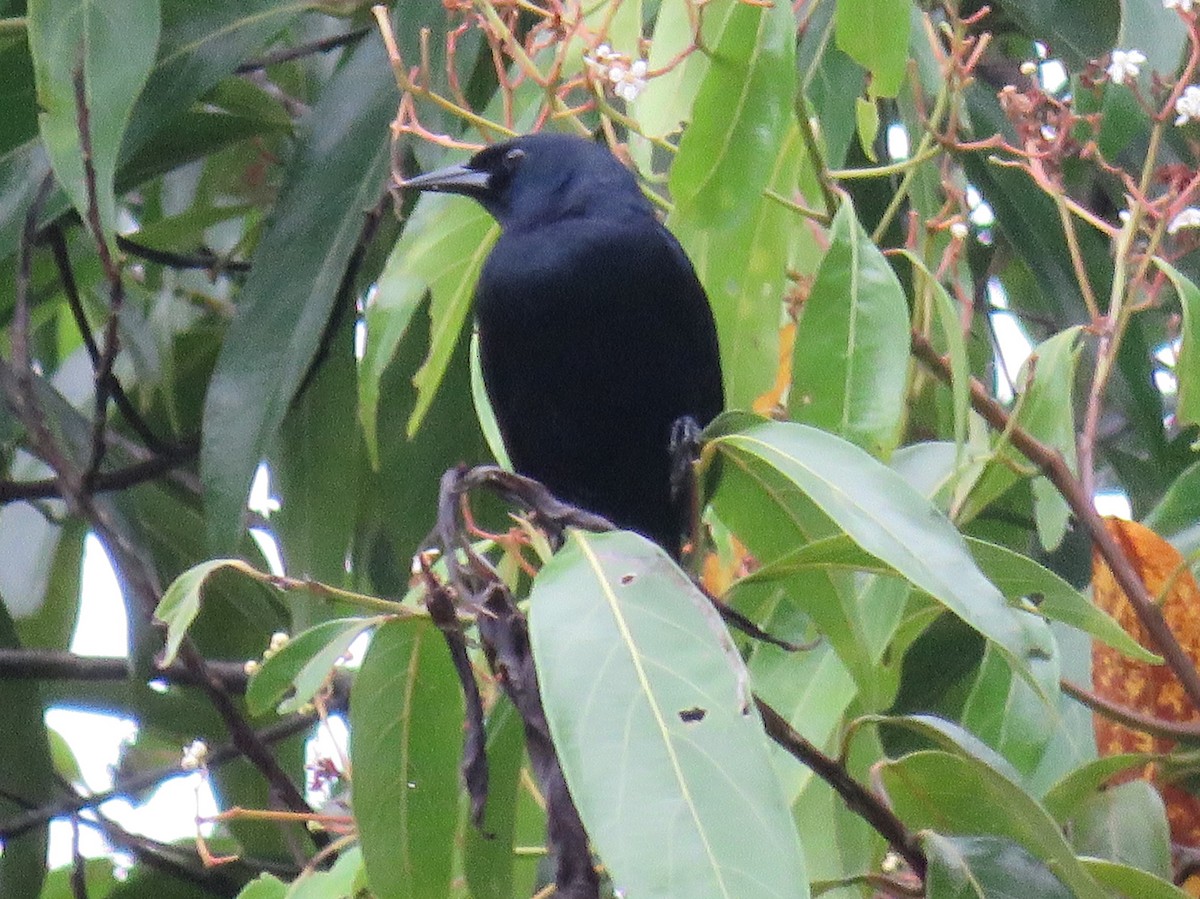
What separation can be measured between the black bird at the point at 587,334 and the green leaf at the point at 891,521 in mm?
892

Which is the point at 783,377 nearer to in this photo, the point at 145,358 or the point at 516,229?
the point at 516,229

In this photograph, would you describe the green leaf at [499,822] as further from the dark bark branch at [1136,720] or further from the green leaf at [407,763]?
the dark bark branch at [1136,720]

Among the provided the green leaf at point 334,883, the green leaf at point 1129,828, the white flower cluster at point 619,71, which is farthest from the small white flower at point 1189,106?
the green leaf at point 334,883

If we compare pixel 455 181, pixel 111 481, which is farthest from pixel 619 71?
pixel 111 481

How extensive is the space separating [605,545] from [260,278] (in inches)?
52.7

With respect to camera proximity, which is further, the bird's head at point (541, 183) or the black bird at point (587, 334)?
the bird's head at point (541, 183)

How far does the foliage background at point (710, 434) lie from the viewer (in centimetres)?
141

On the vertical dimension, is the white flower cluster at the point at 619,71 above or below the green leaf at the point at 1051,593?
above

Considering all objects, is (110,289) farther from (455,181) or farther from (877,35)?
(877,35)

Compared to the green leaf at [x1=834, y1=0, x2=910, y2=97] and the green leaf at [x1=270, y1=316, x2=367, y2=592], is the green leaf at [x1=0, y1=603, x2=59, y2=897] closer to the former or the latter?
the green leaf at [x1=270, y1=316, x2=367, y2=592]

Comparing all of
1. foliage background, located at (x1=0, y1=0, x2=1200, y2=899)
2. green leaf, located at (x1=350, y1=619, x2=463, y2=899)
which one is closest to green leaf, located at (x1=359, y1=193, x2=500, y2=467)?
foliage background, located at (x1=0, y1=0, x2=1200, y2=899)

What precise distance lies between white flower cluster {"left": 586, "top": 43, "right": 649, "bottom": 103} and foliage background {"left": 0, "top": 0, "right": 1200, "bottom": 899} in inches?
0.5

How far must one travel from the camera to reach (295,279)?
255 cm

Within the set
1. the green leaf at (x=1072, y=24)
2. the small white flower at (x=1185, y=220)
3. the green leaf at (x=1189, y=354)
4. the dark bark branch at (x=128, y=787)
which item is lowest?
the dark bark branch at (x=128, y=787)
